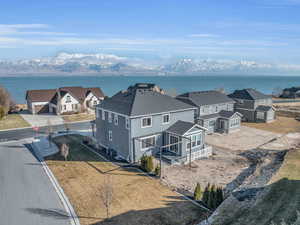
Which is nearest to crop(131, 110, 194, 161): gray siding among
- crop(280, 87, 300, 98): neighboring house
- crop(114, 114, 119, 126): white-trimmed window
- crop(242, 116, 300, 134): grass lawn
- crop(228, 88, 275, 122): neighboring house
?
crop(114, 114, 119, 126): white-trimmed window

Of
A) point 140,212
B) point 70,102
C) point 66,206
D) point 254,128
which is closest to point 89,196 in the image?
point 66,206

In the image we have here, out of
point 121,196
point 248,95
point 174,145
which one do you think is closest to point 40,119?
point 174,145

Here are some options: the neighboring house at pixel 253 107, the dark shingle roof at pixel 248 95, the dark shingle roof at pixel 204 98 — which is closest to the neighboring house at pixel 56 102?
the dark shingle roof at pixel 204 98

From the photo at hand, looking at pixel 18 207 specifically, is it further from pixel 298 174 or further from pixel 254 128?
pixel 254 128

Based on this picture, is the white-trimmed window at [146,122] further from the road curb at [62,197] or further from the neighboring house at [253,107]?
the neighboring house at [253,107]

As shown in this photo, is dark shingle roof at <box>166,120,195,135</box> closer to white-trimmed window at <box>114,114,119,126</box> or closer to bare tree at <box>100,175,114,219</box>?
white-trimmed window at <box>114,114,119,126</box>

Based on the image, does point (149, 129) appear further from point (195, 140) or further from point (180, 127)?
point (195, 140)
